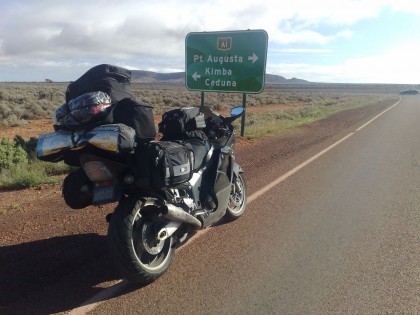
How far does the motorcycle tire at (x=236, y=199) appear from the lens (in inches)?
215

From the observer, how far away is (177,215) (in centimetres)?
385

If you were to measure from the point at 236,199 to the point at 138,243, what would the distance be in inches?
90.0

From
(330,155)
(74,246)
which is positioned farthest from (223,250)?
(330,155)

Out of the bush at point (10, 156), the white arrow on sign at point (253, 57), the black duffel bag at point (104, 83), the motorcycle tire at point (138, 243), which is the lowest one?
the bush at point (10, 156)

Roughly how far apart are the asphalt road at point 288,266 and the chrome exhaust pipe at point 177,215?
19.2 inches

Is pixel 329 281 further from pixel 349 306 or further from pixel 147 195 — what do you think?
pixel 147 195

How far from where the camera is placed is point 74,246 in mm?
4566

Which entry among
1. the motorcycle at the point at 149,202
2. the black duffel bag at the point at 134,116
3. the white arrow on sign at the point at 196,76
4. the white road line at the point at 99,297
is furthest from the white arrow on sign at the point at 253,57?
the white road line at the point at 99,297

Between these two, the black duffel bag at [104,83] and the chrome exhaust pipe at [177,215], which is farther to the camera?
the chrome exhaust pipe at [177,215]

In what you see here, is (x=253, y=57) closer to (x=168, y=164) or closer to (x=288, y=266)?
(x=288, y=266)

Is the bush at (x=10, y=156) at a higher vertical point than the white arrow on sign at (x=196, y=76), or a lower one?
lower

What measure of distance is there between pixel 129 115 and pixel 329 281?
2463 millimetres

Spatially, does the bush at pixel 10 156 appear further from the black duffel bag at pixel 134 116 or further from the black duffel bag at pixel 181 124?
the black duffel bag at pixel 134 116

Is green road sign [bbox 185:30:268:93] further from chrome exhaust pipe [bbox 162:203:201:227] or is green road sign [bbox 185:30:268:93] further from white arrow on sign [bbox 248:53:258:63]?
chrome exhaust pipe [bbox 162:203:201:227]
